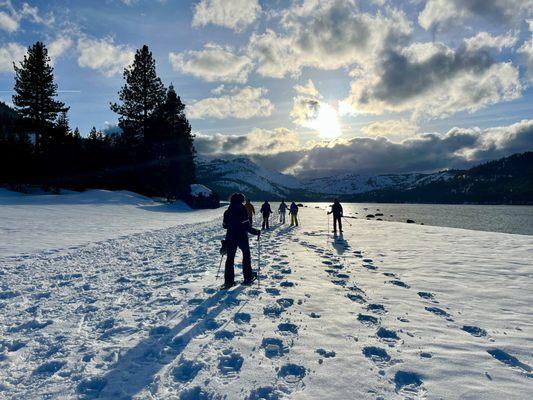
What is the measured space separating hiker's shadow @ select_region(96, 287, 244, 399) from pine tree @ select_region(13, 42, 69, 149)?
5241 cm

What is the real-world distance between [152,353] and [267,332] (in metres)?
1.91

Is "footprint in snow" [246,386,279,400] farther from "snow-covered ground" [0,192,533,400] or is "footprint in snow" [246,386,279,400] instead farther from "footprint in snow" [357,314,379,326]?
"footprint in snow" [357,314,379,326]

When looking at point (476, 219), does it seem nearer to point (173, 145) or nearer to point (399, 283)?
point (173, 145)

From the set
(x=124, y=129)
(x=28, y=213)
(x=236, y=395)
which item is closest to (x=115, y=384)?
(x=236, y=395)

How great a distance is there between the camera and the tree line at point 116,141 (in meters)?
44.1

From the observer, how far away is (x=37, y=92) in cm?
4728

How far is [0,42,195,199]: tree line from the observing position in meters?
44.1

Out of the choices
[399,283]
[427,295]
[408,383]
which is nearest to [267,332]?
[408,383]

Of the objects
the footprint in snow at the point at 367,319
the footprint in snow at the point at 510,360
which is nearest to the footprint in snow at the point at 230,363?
the footprint in snow at the point at 367,319

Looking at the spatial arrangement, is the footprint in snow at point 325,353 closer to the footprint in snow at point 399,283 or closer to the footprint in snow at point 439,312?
the footprint in snow at point 439,312

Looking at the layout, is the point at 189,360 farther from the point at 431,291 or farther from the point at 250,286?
the point at 431,291

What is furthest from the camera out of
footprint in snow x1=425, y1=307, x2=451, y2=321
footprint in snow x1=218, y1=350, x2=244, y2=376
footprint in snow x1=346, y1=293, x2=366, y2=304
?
footprint in snow x1=346, y1=293, x2=366, y2=304

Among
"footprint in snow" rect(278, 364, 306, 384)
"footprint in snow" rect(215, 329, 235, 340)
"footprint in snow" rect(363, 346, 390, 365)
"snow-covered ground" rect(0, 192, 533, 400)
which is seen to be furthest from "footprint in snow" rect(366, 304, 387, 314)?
"footprint in snow" rect(215, 329, 235, 340)

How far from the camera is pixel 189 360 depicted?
464cm
